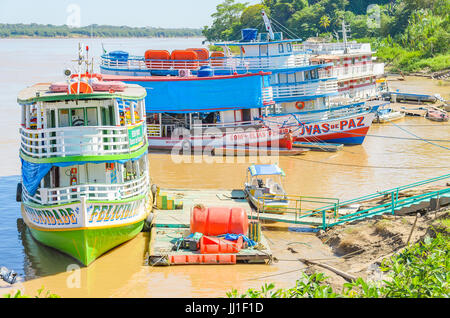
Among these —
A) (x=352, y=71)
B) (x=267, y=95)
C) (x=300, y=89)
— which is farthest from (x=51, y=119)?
(x=352, y=71)

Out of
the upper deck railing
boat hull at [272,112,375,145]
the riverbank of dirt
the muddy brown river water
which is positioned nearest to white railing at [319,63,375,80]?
the muddy brown river water

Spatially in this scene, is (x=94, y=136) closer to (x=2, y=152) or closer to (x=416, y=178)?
(x=416, y=178)

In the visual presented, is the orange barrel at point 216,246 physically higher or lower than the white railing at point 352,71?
lower

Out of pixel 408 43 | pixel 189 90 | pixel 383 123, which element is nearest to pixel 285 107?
pixel 189 90

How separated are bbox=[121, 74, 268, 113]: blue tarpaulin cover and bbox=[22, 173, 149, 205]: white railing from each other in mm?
14451

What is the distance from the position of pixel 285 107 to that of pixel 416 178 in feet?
35.4

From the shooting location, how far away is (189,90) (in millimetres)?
31578

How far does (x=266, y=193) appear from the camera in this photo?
67.0 ft

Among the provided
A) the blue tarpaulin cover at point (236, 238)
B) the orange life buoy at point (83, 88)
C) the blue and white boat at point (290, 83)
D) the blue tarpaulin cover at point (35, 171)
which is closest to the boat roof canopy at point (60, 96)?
the orange life buoy at point (83, 88)

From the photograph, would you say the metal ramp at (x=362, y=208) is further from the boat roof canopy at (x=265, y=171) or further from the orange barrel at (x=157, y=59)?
the orange barrel at (x=157, y=59)

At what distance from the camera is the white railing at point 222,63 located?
34562 mm

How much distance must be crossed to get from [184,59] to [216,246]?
73.2 feet

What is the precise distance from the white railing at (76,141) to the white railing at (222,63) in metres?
18.2

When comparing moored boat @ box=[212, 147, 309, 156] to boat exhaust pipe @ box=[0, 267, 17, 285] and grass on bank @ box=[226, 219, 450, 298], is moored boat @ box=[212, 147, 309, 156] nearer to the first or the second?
boat exhaust pipe @ box=[0, 267, 17, 285]
